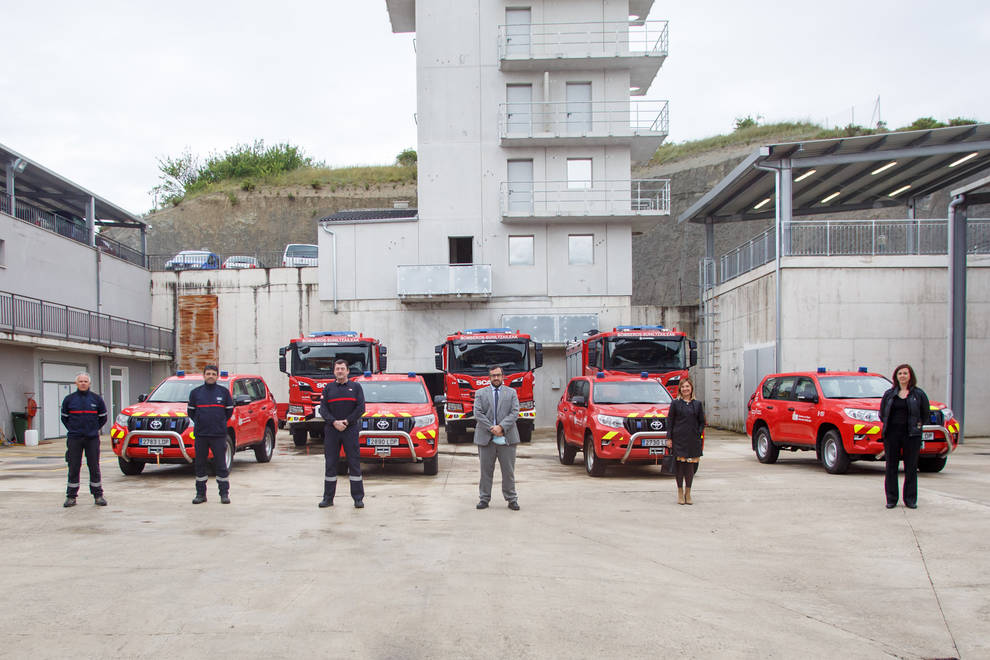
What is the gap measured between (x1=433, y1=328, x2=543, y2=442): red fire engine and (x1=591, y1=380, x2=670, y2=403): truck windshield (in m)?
5.50

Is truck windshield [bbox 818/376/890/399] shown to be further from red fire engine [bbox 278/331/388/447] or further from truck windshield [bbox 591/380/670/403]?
red fire engine [bbox 278/331/388/447]

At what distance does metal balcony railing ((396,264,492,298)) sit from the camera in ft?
98.6

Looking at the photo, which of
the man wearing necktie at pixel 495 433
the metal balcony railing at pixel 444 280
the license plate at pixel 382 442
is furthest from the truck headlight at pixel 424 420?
the metal balcony railing at pixel 444 280

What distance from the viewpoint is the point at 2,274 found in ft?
79.5

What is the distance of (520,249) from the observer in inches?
1236

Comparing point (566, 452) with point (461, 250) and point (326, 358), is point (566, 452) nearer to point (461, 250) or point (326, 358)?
point (326, 358)

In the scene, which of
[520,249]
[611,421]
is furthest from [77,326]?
[611,421]

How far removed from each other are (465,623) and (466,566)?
1.65m

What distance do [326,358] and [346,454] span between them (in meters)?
10.6

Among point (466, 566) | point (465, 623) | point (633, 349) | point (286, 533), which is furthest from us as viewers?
point (633, 349)

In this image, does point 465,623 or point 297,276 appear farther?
point 297,276

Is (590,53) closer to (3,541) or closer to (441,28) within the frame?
(441,28)

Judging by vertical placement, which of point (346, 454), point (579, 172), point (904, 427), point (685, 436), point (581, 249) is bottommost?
point (346, 454)

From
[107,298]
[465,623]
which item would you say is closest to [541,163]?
[107,298]
